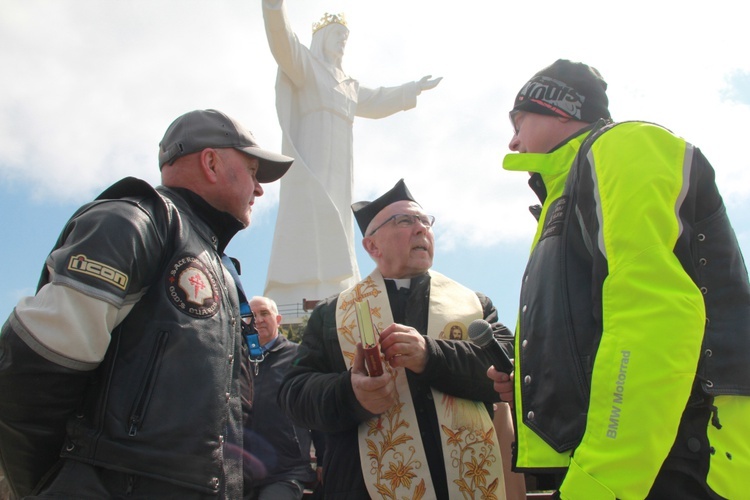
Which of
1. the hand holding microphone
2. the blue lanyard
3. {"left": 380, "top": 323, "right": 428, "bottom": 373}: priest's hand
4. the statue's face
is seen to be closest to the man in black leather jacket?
the blue lanyard

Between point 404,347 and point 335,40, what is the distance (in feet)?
45.8

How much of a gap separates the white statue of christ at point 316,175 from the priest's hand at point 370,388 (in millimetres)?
11451

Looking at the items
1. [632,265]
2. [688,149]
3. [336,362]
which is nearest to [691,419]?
[632,265]

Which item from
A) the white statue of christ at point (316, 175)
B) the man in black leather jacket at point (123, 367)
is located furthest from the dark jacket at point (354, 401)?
the white statue of christ at point (316, 175)

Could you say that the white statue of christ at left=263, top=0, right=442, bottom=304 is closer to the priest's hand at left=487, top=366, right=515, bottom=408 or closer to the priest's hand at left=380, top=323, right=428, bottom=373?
the priest's hand at left=380, top=323, right=428, bottom=373

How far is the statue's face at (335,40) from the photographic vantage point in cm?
1483

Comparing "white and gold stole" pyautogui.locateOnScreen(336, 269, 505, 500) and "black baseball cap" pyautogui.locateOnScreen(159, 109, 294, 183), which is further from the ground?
"black baseball cap" pyautogui.locateOnScreen(159, 109, 294, 183)

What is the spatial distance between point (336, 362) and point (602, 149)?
1.54 m

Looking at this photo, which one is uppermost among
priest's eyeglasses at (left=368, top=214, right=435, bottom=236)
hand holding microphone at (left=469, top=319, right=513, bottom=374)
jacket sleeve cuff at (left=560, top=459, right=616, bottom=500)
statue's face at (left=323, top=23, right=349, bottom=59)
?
statue's face at (left=323, top=23, right=349, bottom=59)

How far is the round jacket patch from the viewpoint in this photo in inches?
64.7

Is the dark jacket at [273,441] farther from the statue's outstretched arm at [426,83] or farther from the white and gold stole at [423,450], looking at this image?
the statue's outstretched arm at [426,83]

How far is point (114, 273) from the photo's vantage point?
1.48 meters

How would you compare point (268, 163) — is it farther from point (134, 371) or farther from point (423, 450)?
point (423, 450)

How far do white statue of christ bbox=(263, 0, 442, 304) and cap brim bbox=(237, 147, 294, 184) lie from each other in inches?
447
